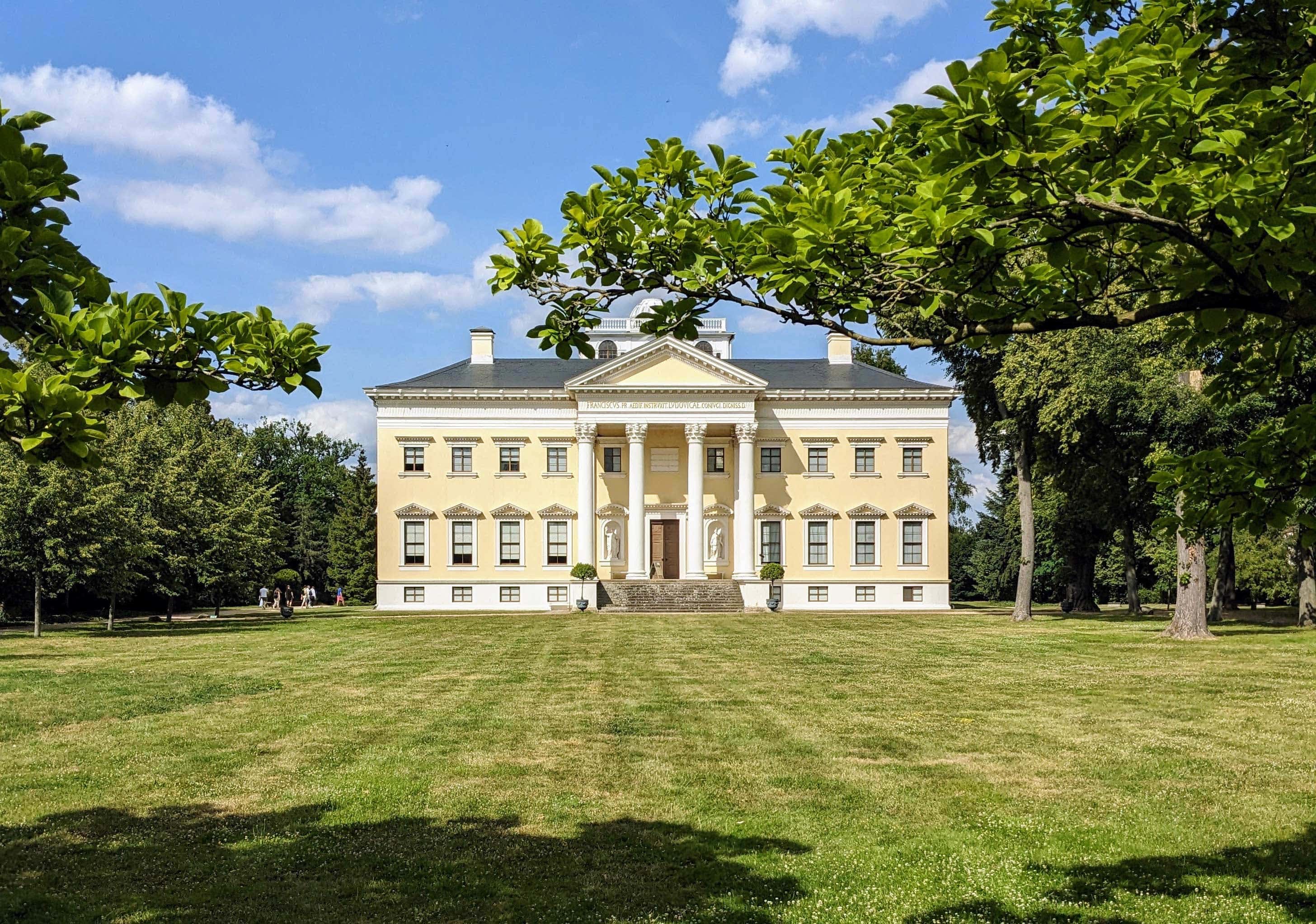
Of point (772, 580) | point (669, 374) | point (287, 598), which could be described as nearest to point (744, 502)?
point (772, 580)

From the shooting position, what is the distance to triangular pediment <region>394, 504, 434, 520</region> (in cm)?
5375

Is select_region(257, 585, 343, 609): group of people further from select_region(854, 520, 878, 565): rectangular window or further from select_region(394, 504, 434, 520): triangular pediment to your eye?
select_region(854, 520, 878, 565): rectangular window

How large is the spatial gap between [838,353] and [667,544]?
1452 cm

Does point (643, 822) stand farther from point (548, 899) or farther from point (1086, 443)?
point (1086, 443)

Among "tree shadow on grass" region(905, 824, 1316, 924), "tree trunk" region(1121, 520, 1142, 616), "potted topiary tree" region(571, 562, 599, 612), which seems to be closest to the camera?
"tree shadow on grass" region(905, 824, 1316, 924)

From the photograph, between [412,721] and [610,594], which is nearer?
[412,721]

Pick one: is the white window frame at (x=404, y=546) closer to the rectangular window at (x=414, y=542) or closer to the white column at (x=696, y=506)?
the rectangular window at (x=414, y=542)

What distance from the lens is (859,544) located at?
54.5 meters

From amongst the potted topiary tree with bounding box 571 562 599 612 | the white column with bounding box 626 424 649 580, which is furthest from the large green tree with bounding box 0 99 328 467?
the white column with bounding box 626 424 649 580

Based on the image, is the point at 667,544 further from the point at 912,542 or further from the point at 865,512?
the point at 912,542

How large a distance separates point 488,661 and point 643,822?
51.3ft

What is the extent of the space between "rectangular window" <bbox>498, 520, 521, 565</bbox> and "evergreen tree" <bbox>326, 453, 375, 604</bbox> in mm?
24731

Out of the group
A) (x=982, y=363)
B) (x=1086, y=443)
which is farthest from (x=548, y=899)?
(x=982, y=363)

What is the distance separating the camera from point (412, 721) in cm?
1506
